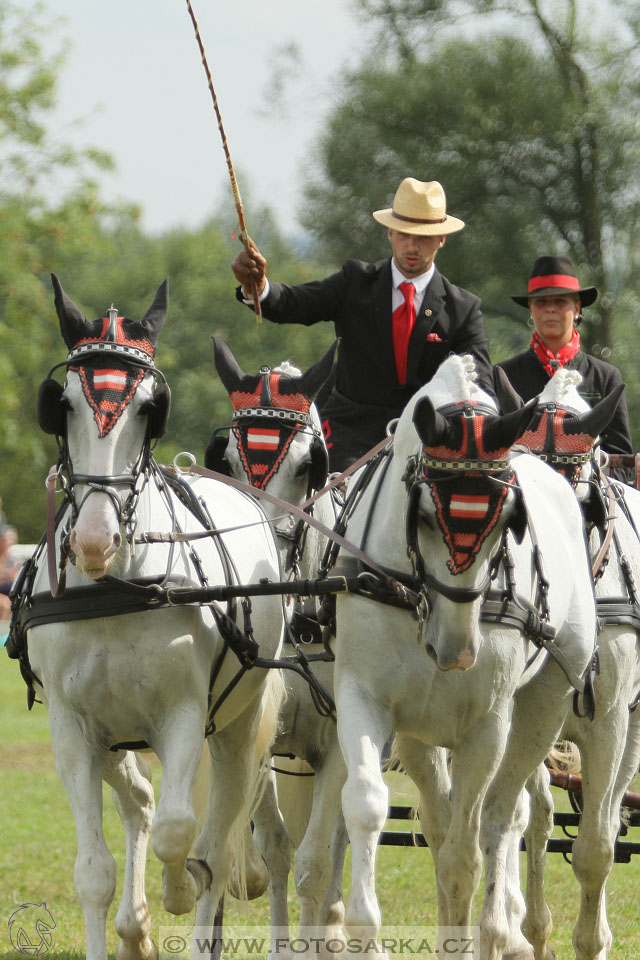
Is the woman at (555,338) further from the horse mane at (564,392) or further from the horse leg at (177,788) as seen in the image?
the horse leg at (177,788)

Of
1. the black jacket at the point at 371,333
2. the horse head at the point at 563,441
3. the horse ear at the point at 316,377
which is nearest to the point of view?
the horse head at the point at 563,441

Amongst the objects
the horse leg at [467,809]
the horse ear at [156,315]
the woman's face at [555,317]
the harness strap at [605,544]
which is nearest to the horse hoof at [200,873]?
the horse leg at [467,809]

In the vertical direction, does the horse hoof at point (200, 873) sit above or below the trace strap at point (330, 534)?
below

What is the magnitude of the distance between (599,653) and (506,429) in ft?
5.48

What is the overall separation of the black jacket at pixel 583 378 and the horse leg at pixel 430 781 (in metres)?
2.12

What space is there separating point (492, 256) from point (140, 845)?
46.1 ft

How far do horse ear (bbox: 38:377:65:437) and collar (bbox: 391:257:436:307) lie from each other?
84.6 inches

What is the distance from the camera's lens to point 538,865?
584 cm

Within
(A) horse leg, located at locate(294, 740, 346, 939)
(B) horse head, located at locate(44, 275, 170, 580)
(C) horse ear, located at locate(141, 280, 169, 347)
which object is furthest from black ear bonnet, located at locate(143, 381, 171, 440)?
(A) horse leg, located at locate(294, 740, 346, 939)

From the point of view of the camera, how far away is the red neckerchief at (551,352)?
6.30 meters

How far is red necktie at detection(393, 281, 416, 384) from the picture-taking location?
18.8 feet

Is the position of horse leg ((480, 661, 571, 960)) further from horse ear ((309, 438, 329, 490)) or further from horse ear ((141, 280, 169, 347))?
horse ear ((141, 280, 169, 347))

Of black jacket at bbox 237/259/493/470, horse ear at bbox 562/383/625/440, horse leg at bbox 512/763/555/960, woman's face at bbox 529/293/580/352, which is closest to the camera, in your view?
horse ear at bbox 562/383/625/440

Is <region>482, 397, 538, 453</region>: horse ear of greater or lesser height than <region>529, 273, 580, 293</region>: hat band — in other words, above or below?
below
